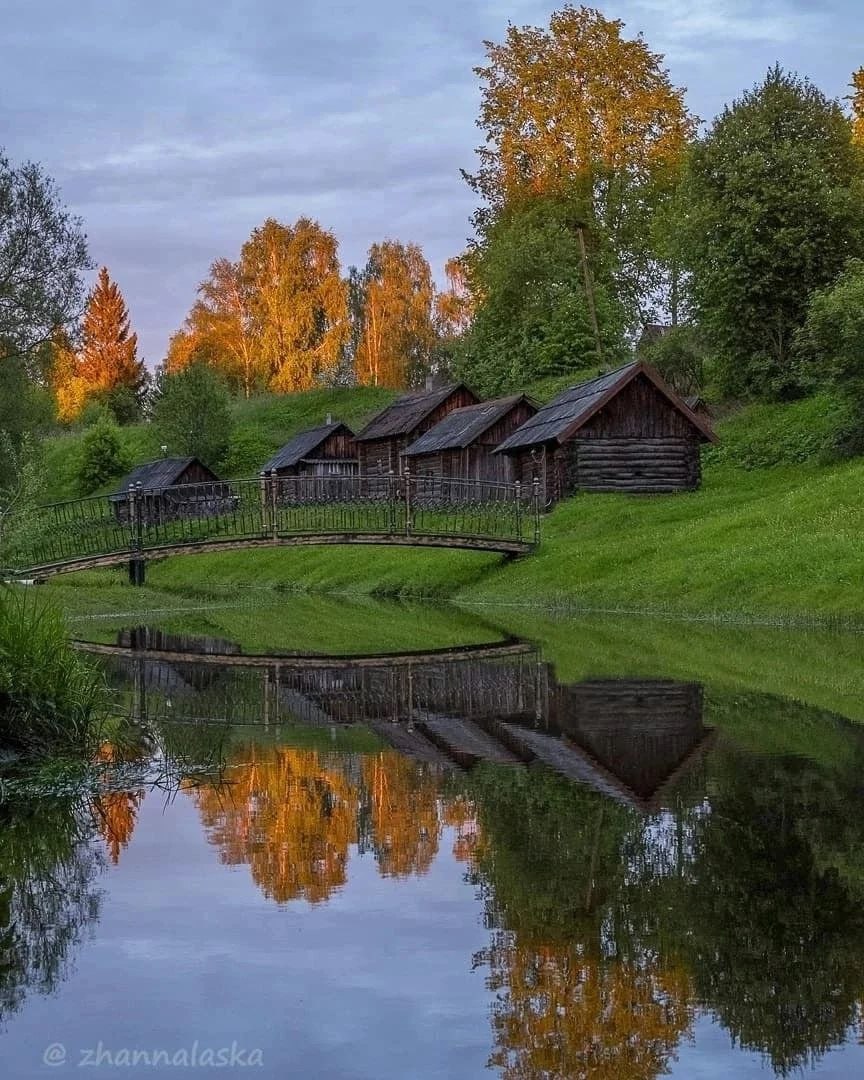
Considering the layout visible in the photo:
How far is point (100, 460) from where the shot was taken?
81500mm

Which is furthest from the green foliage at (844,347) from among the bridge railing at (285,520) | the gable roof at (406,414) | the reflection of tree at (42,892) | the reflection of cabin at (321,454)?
the reflection of tree at (42,892)

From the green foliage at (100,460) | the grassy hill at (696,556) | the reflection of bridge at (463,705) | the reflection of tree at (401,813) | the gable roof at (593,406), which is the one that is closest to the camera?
the reflection of tree at (401,813)

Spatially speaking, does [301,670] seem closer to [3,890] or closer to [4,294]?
[3,890]

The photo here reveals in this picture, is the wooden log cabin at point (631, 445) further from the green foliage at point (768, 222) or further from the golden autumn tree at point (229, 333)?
the golden autumn tree at point (229, 333)

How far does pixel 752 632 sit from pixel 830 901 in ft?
65.0

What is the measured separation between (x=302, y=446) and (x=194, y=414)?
755 cm

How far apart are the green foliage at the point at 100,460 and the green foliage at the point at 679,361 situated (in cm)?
3177

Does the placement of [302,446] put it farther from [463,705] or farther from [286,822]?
[286,822]

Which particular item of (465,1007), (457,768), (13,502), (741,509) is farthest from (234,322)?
(465,1007)

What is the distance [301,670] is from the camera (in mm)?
22703

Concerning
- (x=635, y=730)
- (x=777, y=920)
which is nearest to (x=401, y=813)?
(x=777, y=920)

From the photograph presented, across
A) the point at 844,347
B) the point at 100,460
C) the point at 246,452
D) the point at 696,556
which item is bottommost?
the point at 696,556

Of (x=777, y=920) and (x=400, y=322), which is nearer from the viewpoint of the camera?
(x=777, y=920)

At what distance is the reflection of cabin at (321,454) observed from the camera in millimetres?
73062
